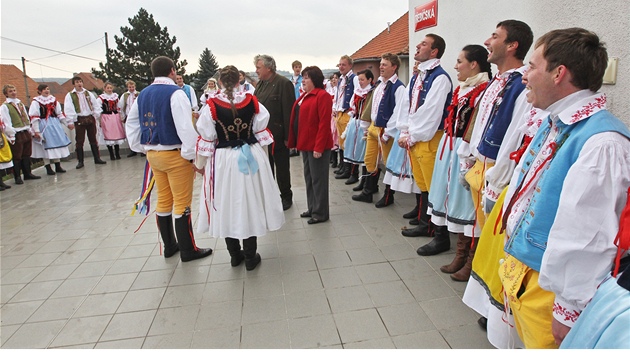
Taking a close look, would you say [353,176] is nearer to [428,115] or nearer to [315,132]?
[315,132]

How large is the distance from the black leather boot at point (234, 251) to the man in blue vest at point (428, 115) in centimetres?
165

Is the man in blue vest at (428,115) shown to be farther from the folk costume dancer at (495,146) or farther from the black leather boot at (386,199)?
the black leather boot at (386,199)

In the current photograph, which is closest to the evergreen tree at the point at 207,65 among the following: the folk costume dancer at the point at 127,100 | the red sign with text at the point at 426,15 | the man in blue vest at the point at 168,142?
the folk costume dancer at the point at 127,100

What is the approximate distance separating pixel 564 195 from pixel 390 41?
21042 millimetres

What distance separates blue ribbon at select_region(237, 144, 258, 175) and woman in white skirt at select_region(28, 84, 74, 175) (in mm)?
7203

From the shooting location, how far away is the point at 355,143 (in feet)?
19.8

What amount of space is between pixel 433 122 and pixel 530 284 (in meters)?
2.21

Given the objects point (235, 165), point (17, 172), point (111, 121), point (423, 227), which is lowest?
point (423, 227)

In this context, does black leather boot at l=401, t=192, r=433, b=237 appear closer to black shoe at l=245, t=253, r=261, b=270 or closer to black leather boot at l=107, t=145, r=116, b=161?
black shoe at l=245, t=253, r=261, b=270

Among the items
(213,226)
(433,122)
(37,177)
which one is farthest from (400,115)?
(37,177)

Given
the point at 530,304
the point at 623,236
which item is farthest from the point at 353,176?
the point at 623,236

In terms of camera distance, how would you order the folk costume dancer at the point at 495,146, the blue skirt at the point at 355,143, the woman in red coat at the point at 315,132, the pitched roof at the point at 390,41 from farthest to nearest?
1. the pitched roof at the point at 390,41
2. the blue skirt at the point at 355,143
3. the woman in red coat at the point at 315,132
4. the folk costume dancer at the point at 495,146

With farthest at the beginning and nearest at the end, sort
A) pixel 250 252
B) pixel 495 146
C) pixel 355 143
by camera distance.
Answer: pixel 355 143 < pixel 250 252 < pixel 495 146

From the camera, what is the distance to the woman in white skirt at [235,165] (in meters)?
3.29
